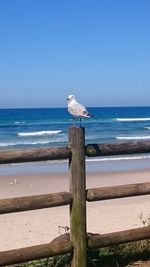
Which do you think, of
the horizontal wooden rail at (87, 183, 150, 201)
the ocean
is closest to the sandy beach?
the horizontal wooden rail at (87, 183, 150, 201)

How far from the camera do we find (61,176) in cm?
1572

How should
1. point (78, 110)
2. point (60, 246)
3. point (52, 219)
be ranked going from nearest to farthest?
1. point (60, 246)
2. point (78, 110)
3. point (52, 219)

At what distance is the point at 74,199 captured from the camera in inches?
181

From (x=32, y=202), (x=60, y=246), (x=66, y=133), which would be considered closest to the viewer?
(x=32, y=202)

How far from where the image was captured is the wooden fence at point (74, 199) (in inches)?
172

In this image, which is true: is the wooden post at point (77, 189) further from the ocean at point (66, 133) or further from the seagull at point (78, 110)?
the ocean at point (66, 133)

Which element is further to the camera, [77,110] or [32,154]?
[77,110]

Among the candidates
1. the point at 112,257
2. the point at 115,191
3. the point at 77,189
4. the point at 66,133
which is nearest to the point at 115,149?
the point at 115,191

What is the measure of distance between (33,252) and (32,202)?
1.38 ft

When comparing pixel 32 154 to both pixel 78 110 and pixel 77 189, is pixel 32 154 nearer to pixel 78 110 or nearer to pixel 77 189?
pixel 77 189

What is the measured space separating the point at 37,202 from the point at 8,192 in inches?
334

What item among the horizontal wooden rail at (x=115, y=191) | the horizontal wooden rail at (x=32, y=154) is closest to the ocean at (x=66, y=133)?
the horizontal wooden rail at (x=115, y=191)

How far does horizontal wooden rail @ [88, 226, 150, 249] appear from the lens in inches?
187

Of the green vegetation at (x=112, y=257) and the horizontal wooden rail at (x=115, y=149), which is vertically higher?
the horizontal wooden rail at (x=115, y=149)
